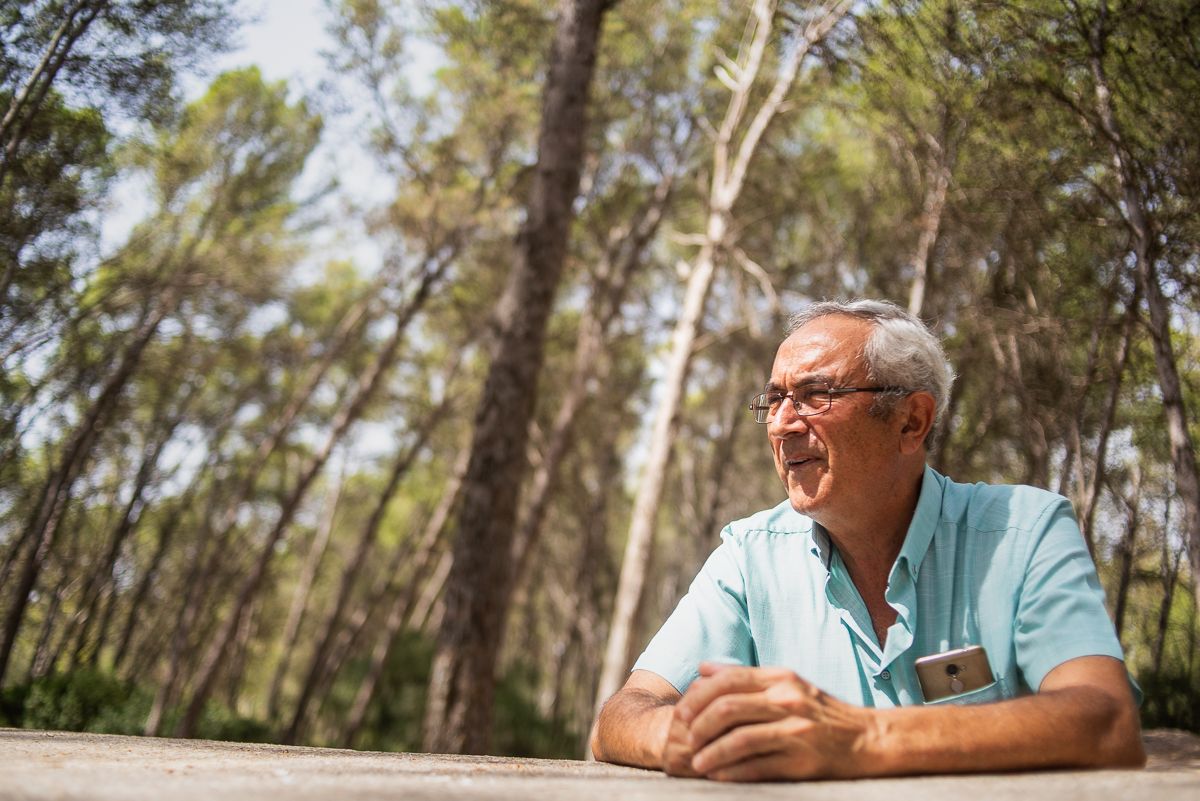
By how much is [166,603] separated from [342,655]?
6.90 meters

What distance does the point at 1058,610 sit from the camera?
167cm

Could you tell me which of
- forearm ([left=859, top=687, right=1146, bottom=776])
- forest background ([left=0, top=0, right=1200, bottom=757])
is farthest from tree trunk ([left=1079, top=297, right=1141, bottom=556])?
forearm ([left=859, top=687, right=1146, bottom=776])

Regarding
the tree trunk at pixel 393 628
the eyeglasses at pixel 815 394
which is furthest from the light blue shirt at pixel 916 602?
the tree trunk at pixel 393 628

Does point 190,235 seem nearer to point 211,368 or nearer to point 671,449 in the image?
point 211,368

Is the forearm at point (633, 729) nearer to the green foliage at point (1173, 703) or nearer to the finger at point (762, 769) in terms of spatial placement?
the finger at point (762, 769)

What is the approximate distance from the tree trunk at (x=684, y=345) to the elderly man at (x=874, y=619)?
7875 mm

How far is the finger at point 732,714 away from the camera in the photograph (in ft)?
4.61

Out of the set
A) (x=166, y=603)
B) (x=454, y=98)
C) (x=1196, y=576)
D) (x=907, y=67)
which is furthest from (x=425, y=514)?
(x=1196, y=576)

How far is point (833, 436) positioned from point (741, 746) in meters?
0.91

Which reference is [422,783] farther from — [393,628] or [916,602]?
[393,628]

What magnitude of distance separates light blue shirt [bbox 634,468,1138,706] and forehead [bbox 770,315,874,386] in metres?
0.32

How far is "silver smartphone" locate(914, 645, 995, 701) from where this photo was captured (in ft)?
5.66

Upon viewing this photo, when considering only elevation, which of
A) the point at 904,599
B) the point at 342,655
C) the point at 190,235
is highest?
the point at 190,235

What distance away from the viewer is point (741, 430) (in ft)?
73.6
